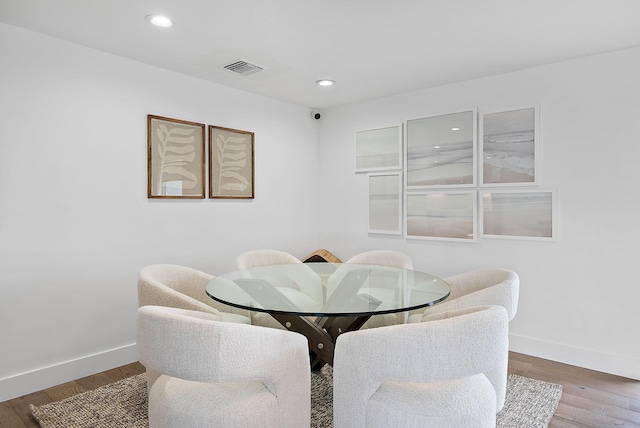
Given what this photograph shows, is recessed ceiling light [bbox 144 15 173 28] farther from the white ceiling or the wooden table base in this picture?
the wooden table base

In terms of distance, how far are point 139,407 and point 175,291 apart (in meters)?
0.81

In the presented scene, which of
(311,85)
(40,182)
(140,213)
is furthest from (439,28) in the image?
(40,182)

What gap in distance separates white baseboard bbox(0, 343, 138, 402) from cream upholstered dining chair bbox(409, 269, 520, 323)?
91.6 inches

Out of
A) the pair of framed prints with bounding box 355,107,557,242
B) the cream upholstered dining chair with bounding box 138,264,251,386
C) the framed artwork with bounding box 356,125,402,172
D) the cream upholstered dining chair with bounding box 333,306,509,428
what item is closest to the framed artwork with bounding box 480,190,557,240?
the pair of framed prints with bounding box 355,107,557,242

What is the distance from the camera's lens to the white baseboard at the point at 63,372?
262 centimetres

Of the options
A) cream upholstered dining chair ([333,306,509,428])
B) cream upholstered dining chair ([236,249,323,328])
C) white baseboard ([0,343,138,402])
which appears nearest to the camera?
cream upholstered dining chair ([333,306,509,428])

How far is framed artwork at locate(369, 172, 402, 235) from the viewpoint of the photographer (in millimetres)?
4207

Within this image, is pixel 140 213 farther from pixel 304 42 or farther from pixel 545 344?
pixel 545 344

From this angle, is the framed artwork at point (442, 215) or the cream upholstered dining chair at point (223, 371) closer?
the cream upholstered dining chair at point (223, 371)

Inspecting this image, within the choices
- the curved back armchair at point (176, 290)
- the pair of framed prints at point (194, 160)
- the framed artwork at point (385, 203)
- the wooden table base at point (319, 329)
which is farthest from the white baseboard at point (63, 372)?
the framed artwork at point (385, 203)

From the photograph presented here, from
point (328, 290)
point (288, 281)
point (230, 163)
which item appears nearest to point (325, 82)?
point (230, 163)

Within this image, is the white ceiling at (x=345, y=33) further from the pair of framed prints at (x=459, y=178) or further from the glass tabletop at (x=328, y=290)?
the glass tabletop at (x=328, y=290)

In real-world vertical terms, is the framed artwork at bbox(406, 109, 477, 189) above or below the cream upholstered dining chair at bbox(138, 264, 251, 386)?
above

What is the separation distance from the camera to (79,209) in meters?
2.92
